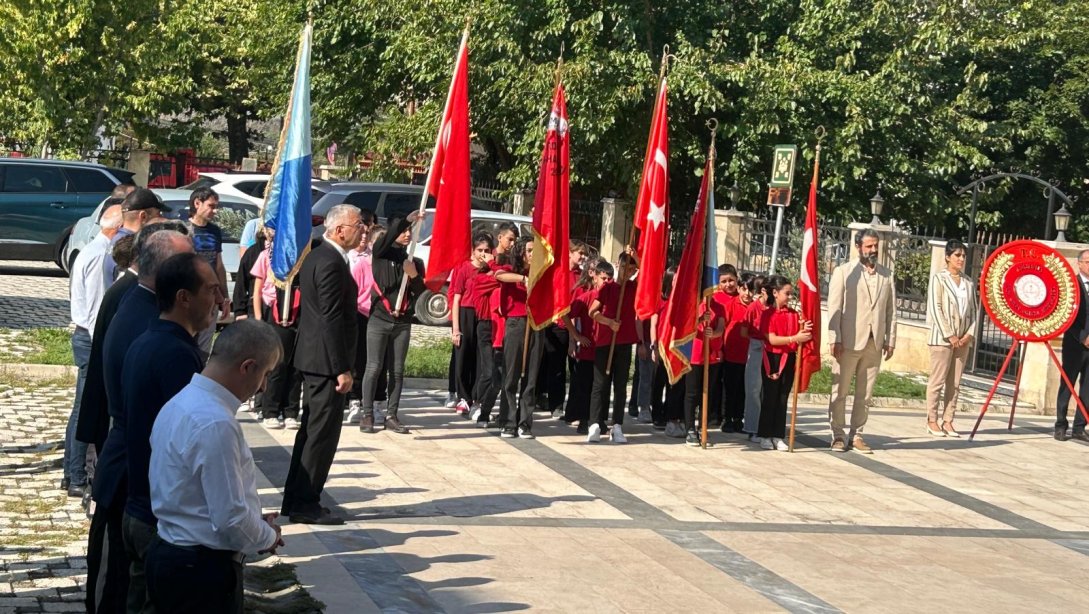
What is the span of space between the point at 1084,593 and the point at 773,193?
Answer: 10.3m

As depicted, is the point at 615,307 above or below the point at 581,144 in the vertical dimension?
below

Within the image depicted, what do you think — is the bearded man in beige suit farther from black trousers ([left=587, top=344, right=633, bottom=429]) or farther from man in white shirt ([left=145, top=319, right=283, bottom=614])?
man in white shirt ([left=145, top=319, right=283, bottom=614])

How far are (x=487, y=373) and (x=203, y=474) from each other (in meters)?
8.85

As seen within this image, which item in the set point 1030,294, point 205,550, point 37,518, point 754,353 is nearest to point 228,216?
point 754,353

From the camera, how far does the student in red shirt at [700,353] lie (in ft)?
42.3

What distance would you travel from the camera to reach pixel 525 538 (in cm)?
886

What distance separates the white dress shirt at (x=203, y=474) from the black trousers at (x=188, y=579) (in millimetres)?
37

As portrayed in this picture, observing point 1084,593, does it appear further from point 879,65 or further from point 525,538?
point 879,65

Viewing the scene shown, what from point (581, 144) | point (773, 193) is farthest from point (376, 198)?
point (773, 193)

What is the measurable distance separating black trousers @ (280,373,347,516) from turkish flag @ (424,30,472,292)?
10.1 feet

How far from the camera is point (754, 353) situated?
13094 millimetres

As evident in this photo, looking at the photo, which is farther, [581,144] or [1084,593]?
[581,144]

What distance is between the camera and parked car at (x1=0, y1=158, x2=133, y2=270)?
22.5m

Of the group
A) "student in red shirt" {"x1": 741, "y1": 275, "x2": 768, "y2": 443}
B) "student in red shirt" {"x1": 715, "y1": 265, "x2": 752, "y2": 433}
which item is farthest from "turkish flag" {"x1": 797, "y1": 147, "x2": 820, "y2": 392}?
"student in red shirt" {"x1": 715, "y1": 265, "x2": 752, "y2": 433}
